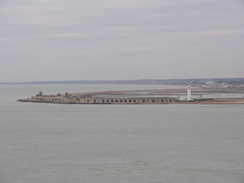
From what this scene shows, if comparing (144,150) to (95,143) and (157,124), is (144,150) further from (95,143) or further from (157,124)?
(157,124)

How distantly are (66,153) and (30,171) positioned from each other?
3544mm

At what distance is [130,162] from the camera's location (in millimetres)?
20250

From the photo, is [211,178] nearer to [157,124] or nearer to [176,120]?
[157,124]

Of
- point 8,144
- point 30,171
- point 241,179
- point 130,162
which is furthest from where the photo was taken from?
point 8,144

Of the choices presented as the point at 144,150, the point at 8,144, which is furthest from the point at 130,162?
the point at 8,144

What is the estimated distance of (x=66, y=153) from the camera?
2239cm

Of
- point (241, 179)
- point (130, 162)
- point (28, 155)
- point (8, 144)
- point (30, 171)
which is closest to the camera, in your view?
point (241, 179)

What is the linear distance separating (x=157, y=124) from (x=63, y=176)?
57.7 feet

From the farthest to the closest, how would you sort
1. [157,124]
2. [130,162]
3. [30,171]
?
[157,124], [130,162], [30,171]

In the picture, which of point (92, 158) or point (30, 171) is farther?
point (92, 158)

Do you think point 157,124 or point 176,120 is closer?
point 157,124

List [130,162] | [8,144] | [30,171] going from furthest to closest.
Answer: [8,144] < [130,162] < [30,171]

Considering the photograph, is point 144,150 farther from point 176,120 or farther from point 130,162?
point 176,120

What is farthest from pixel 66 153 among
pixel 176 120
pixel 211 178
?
pixel 176 120
